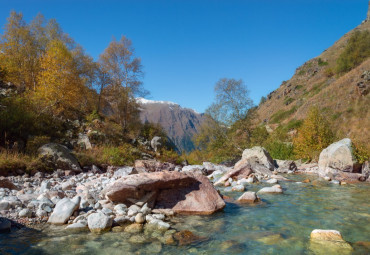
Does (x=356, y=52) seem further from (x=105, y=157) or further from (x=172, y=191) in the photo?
(x=172, y=191)

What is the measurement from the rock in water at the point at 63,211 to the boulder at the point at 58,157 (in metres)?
6.82

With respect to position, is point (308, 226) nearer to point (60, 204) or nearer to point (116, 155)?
point (60, 204)

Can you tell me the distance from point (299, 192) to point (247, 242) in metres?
4.88

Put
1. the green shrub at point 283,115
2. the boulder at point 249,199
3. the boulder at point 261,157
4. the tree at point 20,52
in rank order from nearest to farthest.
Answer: the boulder at point 249,199 < the boulder at point 261,157 < the tree at point 20,52 < the green shrub at point 283,115

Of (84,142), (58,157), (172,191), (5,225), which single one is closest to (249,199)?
(172,191)

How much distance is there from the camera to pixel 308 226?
4387 millimetres

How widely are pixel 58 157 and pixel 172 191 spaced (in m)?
7.73

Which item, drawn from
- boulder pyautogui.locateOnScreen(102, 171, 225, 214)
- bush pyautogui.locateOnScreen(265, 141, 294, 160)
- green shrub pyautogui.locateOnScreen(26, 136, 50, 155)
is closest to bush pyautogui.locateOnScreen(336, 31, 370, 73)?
bush pyautogui.locateOnScreen(265, 141, 294, 160)

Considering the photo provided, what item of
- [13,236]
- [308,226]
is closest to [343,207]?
[308,226]

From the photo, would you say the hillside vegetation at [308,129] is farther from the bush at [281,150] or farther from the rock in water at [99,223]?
the rock in water at [99,223]

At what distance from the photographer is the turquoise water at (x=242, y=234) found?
3.42m

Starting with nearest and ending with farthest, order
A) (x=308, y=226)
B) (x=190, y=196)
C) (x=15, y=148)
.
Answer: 1. (x=308, y=226)
2. (x=190, y=196)
3. (x=15, y=148)

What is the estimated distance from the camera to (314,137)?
16.8m

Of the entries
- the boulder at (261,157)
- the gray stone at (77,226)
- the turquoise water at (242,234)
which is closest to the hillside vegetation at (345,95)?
the boulder at (261,157)
